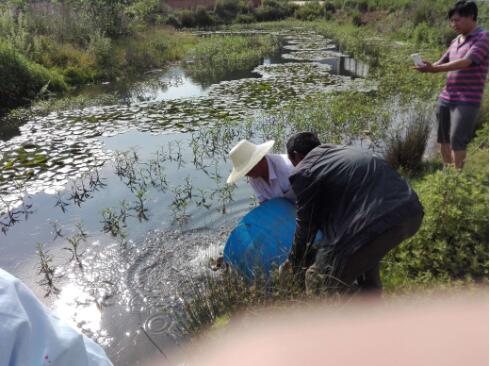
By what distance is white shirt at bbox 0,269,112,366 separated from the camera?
27.9 inches

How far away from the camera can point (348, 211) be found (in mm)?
2100

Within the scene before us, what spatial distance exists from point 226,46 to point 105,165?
509 inches

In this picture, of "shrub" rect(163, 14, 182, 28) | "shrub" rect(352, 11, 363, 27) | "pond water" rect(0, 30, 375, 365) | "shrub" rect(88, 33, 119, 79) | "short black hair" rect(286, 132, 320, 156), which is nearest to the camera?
"short black hair" rect(286, 132, 320, 156)

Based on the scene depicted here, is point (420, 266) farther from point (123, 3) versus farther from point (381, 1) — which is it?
point (381, 1)

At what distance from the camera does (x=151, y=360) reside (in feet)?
8.82

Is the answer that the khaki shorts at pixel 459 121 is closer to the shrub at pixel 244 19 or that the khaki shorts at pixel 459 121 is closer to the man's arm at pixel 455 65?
the man's arm at pixel 455 65

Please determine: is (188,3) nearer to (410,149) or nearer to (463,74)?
(410,149)

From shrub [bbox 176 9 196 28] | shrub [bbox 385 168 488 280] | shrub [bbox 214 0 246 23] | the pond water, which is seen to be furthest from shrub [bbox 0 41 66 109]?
shrub [bbox 214 0 246 23]

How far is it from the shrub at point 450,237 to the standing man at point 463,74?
813mm

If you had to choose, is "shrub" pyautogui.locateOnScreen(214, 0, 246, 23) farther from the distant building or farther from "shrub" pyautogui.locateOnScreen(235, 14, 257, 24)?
the distant building

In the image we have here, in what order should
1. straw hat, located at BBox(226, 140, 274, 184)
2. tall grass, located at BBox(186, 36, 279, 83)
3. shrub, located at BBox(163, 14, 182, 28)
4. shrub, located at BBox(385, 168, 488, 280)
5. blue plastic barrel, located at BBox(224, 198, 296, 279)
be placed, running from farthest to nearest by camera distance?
shrub, located at BBox(163, 14, 182, 28) → tall grass, located at BBox(186, 36, 279, 83) → straw hat, located at BBox(226, 140, 274, 184) → shrub, located at BBox(385, 168, 488, 280) → blue plastic barrel, located at BBox(224, 198, 296, 279)

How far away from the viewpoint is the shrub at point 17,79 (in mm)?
9016

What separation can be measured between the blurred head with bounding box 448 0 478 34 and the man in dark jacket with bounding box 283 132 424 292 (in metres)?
2.07

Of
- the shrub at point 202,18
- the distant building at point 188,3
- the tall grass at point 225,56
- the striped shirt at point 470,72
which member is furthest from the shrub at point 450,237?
the distant building at point 188,3
